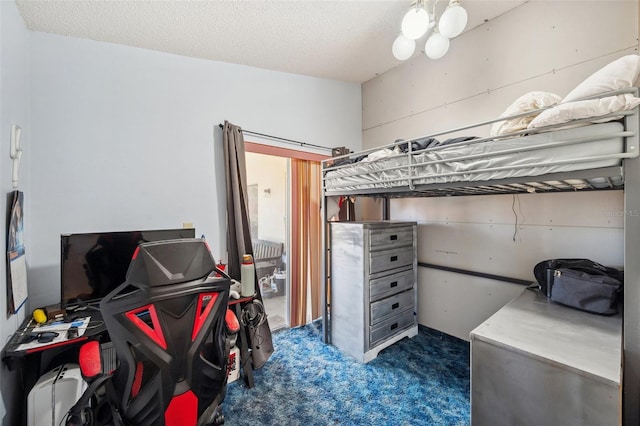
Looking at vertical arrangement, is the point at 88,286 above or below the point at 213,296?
below

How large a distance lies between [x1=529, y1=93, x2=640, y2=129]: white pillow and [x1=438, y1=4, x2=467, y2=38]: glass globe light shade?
3.04ft

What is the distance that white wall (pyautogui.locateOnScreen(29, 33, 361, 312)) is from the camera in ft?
5.93

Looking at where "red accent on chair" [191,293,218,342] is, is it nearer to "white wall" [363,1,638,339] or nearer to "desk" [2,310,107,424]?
"desk" [2,310,107,424]

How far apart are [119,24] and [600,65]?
3.35 meters

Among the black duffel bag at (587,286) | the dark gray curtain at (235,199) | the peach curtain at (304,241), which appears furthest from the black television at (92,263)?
the black duffel bag at (587,286)

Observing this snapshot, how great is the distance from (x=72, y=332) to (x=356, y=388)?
1.82 meters

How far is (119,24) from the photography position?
186 centimetres

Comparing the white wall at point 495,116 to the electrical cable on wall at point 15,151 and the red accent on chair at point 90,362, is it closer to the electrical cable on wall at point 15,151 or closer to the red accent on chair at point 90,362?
the red accent on chair at point 90,362

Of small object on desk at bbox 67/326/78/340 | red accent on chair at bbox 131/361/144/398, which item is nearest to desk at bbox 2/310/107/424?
small object on desk at bbox 67/326/78/340

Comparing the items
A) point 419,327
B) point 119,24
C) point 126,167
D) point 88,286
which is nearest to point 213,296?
point 88,286

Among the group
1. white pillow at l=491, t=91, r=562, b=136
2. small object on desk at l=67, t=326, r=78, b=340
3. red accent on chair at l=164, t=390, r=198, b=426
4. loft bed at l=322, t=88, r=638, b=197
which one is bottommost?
red accent on chair at l=164, t=390, r=198, b=426

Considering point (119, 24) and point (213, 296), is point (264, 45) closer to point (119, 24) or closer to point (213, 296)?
point (119, 24)

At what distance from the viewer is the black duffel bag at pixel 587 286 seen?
1.45 meters

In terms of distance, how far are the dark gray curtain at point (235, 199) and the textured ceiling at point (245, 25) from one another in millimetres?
686
